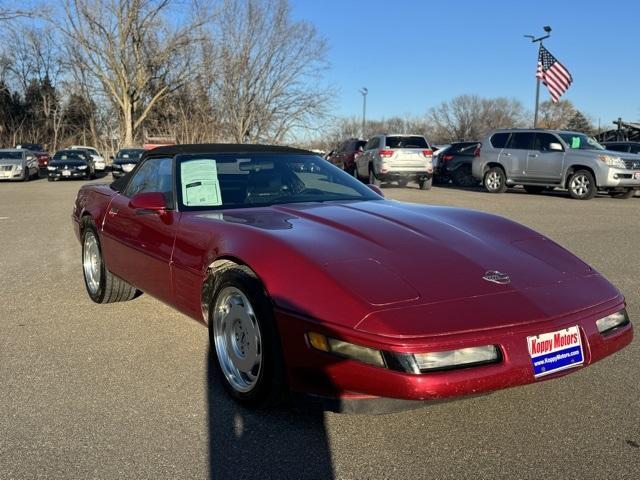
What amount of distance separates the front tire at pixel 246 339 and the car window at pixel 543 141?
1502 cm

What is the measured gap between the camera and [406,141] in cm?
1930

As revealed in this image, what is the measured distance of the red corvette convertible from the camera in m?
2.56

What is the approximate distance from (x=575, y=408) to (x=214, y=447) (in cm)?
191

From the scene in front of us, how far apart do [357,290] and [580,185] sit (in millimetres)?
14919

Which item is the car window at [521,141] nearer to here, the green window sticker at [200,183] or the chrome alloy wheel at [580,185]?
the chrome alloy wheel at [580,185]

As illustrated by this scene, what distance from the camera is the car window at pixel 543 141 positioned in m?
16.5

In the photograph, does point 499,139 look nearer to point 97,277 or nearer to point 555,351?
point 97,277

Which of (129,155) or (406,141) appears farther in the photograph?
(129,155)

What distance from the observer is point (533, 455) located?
2.73 m

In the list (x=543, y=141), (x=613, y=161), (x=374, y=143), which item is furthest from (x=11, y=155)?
(x=613, y=161)

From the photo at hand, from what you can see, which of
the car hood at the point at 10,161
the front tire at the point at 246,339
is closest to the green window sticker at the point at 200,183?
the front tire at the point at 246,339

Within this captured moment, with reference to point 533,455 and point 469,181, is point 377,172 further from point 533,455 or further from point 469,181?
point 533,455

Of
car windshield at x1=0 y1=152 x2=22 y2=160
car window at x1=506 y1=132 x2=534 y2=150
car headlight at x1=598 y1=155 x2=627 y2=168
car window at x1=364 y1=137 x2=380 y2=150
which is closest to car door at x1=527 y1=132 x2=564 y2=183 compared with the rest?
car window at x1=506 y1=132 x2=534 y2=150

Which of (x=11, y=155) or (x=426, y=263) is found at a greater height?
(x=11, y=155)
